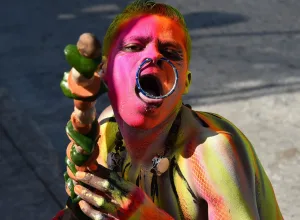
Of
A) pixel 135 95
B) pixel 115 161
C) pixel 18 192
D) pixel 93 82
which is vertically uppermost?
pixel 93 82

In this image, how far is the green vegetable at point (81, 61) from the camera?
6.53ft

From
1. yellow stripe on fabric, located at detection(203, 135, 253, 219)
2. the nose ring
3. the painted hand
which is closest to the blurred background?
yellow stripe on fabric, located at detection(203, 135, 253, 219)

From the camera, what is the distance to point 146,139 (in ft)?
8.20

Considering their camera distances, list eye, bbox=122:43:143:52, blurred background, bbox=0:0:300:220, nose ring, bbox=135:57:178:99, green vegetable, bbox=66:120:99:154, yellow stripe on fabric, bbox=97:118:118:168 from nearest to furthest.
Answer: green vegetable, bbox=66:120:99:154
nose ring, bbox=135:57:178:99
eye, bbox=122:43:143:52
yellow stripe on fabric, bbox=97:118:118:168
blurred background, bbox=0:0:300:220

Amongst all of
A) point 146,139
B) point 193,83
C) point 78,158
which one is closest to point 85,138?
point 78,158

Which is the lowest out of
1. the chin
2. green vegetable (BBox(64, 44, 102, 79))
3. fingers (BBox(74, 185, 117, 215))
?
fingers (BBox(74, 185, 117, 215))

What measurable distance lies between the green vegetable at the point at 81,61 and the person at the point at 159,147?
0.30 m

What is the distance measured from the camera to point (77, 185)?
2312mm

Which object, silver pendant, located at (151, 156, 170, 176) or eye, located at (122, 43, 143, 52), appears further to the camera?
silver pendant, located at (151, 156, 170, 176)

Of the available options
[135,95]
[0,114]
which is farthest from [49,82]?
[135,95]

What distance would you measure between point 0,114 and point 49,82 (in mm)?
516

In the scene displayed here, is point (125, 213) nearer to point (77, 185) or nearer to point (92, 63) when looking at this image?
point (77, 185)

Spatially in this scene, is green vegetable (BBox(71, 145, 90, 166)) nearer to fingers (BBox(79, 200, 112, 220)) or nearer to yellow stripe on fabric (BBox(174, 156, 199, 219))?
fingers (BBox(79, 200, 112, 220))

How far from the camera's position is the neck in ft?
8.13
